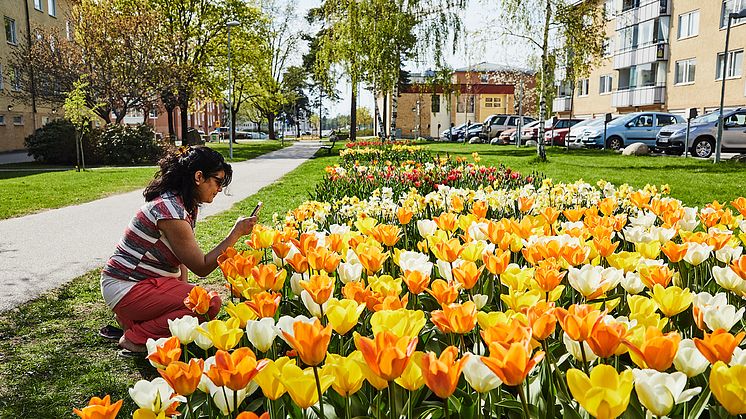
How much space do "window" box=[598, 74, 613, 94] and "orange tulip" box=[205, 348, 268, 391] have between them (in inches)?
1910

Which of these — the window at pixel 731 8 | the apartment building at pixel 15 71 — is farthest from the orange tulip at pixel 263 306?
the apartment building at pixel 15 71

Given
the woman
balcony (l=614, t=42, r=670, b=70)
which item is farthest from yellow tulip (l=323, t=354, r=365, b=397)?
balcony (l=614, t=42, r=670, b=70)

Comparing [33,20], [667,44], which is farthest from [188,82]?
[667,44]

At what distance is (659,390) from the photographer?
1271 millimetres

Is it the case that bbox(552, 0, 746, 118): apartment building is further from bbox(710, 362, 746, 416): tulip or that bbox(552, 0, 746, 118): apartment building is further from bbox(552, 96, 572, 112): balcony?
bbox(710, 362, 746, 416): tulip

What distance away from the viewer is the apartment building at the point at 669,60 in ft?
109

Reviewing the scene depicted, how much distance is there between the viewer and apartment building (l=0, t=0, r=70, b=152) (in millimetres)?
34594

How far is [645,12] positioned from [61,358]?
4354 cm

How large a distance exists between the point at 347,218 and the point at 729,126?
19389mm

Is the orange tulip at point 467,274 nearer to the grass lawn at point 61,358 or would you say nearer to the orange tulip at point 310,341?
the orange tulip at point 310,341

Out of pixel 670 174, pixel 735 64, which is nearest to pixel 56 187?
pixel 670 174

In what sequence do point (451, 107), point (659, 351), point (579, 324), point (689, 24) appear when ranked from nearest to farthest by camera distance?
point (659, 351)
point (579, 324)
point (689, 24)
point (451, 107)

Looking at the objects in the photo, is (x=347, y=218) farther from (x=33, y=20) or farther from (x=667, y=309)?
(x=33, y=20)

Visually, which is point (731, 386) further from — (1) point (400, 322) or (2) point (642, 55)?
(2) point (642, 55)
